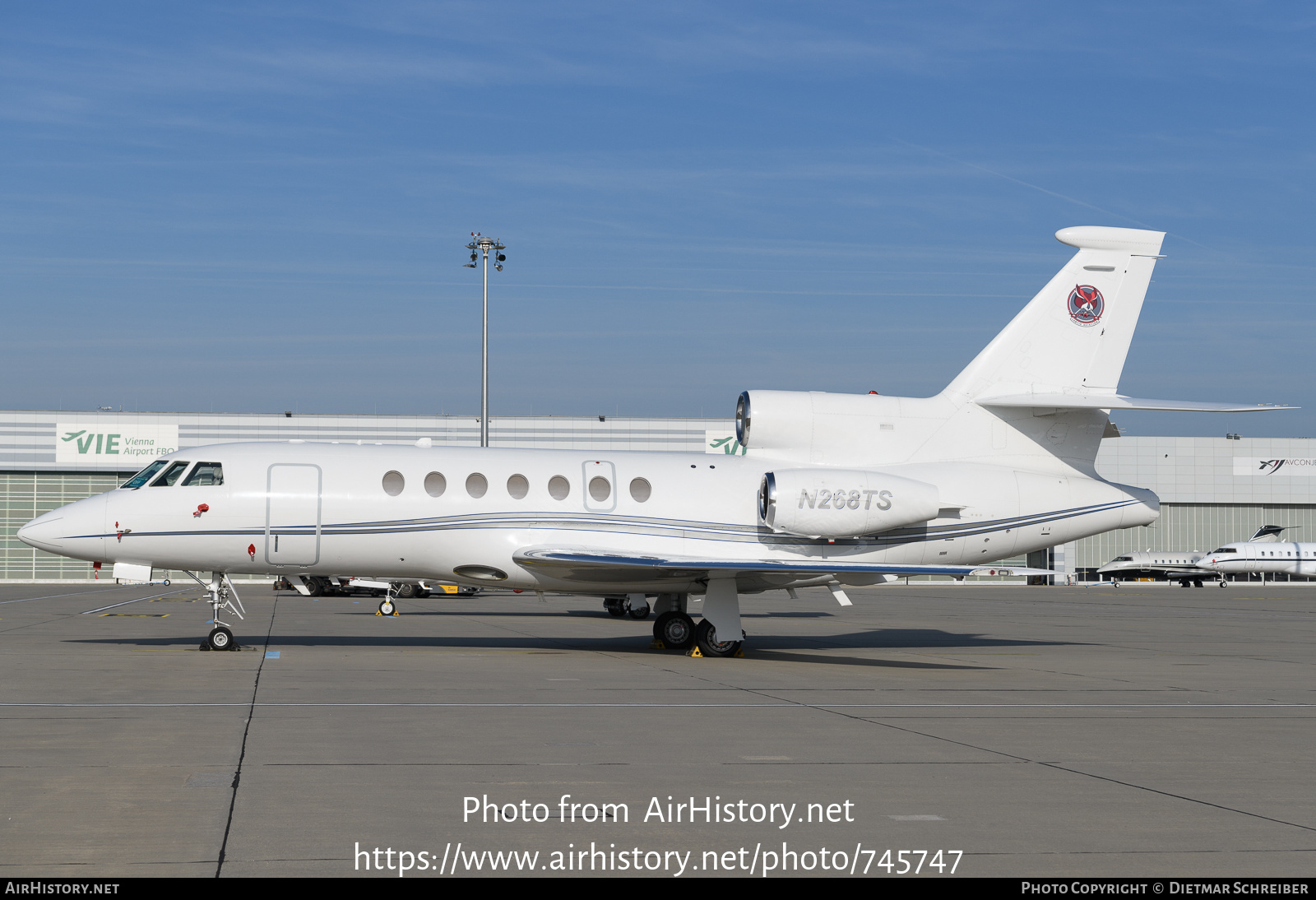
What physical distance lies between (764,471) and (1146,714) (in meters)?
8.90

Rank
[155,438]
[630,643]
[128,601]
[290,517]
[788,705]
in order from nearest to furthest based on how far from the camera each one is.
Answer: [788,705], [290,517], [630,643], [128,601], [155,438]

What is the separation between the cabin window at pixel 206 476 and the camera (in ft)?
65.2

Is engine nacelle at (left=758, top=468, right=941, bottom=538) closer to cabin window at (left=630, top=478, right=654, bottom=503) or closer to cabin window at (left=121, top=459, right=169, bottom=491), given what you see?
cabin window at (left=630, top=478, right=654, bottom=503)

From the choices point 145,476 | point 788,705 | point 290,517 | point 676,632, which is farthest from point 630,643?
point 788,705

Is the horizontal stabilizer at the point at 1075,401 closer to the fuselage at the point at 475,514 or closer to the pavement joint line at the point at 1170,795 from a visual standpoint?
the fuselage at the point at 475,514

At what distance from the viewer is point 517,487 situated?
20453 mm

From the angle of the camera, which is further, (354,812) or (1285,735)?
(1285,735)

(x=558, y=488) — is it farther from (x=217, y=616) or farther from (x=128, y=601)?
(x=128, y=601)

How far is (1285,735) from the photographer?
1202cm

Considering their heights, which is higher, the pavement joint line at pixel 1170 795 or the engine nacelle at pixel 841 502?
the engine nacelle at pixel 841 502

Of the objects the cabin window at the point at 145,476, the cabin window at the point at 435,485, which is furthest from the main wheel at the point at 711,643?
the cabin window at the point at 145,476

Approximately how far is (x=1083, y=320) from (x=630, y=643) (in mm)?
10491

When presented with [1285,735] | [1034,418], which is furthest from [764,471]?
[1285,735]
